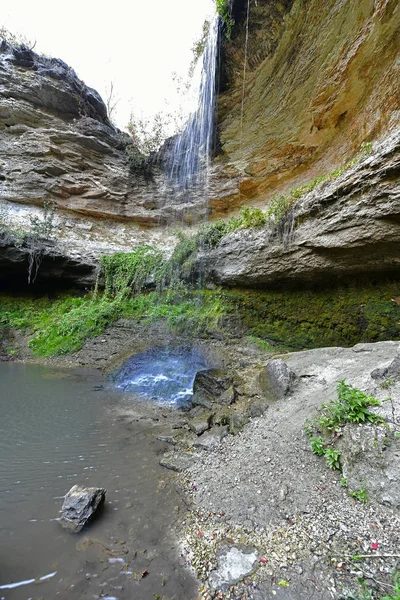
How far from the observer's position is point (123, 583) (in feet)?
5.77

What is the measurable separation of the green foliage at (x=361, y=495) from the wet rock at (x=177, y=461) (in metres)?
1.76

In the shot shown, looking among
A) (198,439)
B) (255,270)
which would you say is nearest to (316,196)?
(255,270)

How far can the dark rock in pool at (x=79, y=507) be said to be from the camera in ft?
7.11

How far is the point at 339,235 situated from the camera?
527 cm

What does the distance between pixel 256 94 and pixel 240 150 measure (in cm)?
202

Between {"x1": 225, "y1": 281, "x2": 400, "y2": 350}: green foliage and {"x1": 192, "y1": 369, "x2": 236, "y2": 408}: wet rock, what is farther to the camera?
{"x1": 225, "y1": 281, "x2": 400, "y2": 350}: green foliage

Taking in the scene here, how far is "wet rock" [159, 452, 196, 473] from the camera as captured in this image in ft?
10.0

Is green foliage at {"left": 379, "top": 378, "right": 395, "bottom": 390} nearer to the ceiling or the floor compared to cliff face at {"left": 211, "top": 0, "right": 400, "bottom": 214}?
nearer to the floor

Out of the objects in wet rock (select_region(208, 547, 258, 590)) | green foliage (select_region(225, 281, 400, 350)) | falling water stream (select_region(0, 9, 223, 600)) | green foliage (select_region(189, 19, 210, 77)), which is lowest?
falling water stream (select_region(0, 9, 223, 600))

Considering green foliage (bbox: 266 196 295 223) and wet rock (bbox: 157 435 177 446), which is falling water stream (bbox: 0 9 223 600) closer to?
wet rock (bbox: 157 435 177 446)

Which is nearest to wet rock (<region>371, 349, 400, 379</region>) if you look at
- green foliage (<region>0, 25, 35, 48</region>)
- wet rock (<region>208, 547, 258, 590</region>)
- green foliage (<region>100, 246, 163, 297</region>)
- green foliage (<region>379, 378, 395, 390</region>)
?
green foliage (<region>379, 378, 395, 390</region>)

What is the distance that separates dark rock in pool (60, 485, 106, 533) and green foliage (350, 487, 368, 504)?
89.8 inches

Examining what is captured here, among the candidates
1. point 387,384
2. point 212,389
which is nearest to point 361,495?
point 387,384

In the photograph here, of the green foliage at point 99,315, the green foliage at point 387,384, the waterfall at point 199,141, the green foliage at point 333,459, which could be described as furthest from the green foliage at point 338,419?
the waterfall at point 199,141
